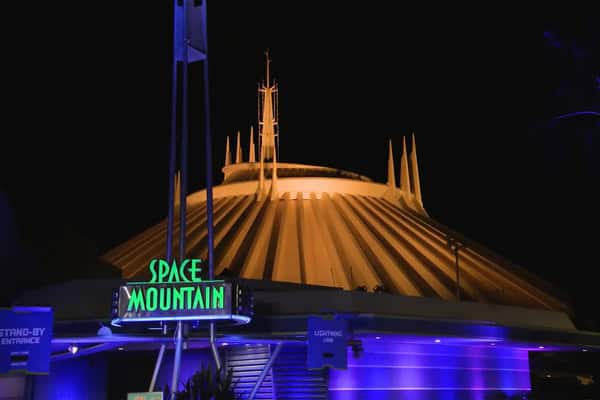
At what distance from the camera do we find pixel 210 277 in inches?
753

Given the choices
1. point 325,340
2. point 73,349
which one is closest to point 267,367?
point 325,340

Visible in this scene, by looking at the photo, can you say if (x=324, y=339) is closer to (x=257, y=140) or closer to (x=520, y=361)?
(x=520, y=361)

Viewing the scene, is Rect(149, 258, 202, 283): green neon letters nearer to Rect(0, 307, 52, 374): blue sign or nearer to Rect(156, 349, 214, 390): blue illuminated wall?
Rect(0, 307, 52, 374): blue sign

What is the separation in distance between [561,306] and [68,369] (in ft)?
52.7

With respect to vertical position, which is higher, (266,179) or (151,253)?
(266,179)

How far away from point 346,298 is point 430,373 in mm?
4597

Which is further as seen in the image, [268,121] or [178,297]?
[268,121]

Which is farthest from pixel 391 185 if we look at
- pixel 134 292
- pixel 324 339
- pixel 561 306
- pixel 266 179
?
pixel 134 292

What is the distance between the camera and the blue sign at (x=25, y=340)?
18.2m

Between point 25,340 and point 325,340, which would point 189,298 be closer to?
point 25,340

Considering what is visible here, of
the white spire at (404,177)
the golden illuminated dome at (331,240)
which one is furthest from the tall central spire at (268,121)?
the white spire at (404,177)

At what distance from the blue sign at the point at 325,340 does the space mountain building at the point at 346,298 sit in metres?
0.43

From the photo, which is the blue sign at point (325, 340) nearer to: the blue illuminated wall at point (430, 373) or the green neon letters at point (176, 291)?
the green neon letters at point (176, 291)

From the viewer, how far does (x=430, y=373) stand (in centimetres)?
2475
